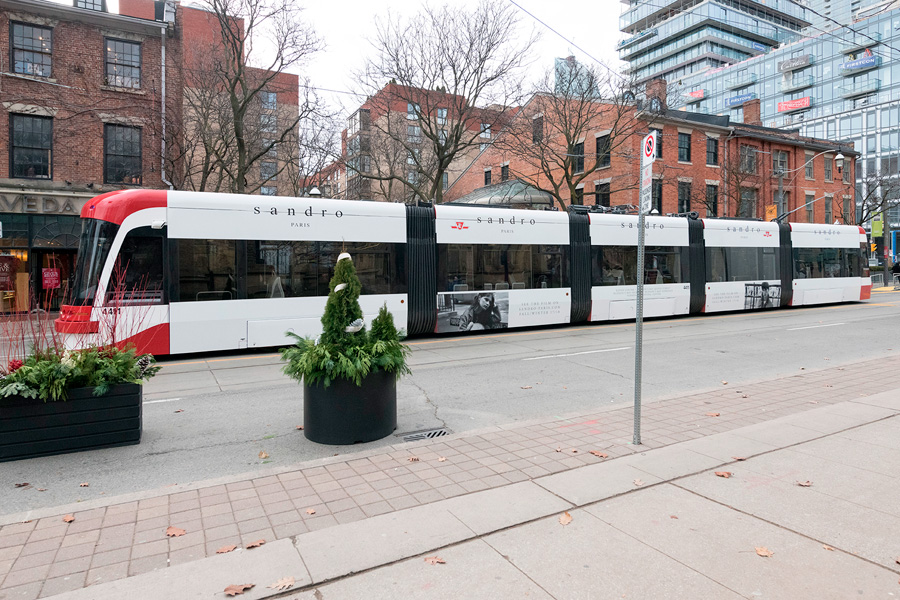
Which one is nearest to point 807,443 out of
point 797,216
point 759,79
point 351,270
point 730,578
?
point 730,578

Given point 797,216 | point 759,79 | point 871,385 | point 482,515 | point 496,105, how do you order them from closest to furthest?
point 482,515
point 871,385
point 496,105
point 797,216
point 759,79

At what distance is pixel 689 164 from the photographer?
33969 millimetres

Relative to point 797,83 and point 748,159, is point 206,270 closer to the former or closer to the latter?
point 748,159

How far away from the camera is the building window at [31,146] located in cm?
1942

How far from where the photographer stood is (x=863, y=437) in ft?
17.8

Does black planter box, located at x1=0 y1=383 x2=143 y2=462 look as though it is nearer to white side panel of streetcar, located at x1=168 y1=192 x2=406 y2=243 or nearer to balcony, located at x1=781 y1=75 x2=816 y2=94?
white side panel of streetcar, located at x1=168 y1=192 x2=406 y2=243

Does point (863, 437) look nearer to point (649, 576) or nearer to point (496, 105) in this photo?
point (649, 576)

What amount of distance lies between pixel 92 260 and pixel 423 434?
24.8 feet

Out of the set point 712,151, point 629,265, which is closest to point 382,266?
point 629,265

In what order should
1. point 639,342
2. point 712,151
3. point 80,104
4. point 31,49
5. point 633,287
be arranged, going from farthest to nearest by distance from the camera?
1. point 712,151
2. point 80,104
3. point 31,49
4. point 633,287
5. point 639,342

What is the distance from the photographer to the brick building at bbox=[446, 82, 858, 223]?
30.0 meters

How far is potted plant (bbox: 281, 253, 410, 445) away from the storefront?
1767 centimetres

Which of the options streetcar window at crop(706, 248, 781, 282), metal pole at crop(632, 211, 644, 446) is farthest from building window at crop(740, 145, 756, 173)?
metal pole at crop(632, 211, 644, 446)

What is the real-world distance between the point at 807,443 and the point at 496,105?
2171cm
